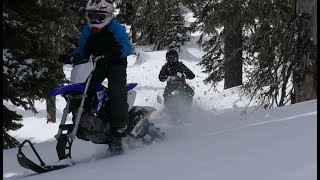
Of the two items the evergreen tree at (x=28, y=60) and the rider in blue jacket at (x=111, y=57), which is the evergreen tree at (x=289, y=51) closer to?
the evergreen tree at (x=28, y=60)

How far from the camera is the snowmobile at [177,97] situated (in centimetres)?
946

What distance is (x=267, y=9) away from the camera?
12086mm

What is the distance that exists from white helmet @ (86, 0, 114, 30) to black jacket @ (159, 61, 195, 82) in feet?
14.2

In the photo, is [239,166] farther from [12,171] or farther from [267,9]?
[267,9]

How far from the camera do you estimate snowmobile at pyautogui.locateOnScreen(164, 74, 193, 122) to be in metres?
9.46

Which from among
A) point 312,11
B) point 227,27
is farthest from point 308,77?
point 227,27

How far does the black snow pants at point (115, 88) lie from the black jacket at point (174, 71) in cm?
428

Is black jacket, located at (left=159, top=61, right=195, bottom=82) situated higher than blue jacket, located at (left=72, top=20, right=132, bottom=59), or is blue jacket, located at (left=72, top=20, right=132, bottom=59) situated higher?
blue jacket, located at (left=72, top=20, right=132, bottom=59)

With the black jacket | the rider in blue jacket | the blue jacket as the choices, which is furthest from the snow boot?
the black jacket

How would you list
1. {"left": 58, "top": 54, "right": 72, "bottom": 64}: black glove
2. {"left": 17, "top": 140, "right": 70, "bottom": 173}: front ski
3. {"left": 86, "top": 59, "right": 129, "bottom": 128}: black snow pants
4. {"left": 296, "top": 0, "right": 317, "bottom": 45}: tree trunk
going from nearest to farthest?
1. {"left": 17, "top": 140, "right": 70, "bottom": 173}: front ski
2. {"left": 58, "top": 54, "right": 72, "bottom": 64}: black glove
3. {"left": 86, "top": 59, "right": 129, "bottom": 128}: black snow pants
4. {"left": 296, "top": 0, "right": 317, "bottom": 45}: tree trunk

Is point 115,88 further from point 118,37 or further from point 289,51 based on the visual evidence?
point 289,51

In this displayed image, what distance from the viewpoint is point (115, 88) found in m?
5.96

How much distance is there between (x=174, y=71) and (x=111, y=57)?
4.50 metres

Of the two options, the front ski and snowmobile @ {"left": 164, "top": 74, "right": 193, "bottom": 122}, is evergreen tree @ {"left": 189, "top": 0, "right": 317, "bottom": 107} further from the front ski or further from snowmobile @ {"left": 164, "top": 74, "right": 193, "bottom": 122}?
the front ski
